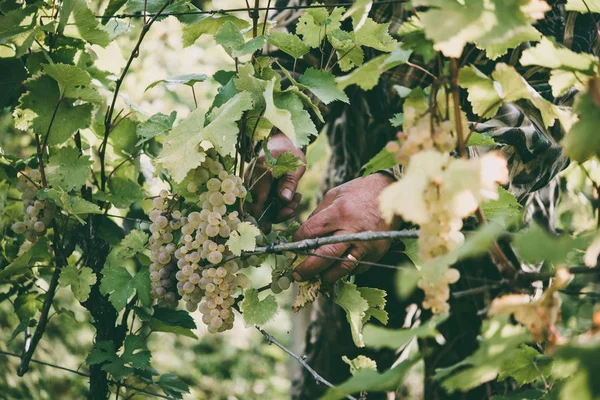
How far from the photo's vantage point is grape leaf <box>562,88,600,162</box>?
2.07ft

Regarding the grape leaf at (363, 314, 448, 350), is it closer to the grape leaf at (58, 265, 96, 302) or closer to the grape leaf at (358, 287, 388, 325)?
the grape leaf at (358, 287, 388, 325)

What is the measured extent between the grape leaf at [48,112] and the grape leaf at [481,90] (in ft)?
2.58

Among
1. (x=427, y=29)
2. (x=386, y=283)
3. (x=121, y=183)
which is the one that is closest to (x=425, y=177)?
(x=427, y=29)

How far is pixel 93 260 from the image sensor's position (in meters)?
1.29

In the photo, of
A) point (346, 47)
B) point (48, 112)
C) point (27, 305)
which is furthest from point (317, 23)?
point (27, 305)

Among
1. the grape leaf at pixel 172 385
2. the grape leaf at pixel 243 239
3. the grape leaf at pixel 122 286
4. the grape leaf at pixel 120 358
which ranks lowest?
the grape leaf at pixel 172 385

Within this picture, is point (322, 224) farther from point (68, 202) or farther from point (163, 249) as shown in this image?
point (68, 202)

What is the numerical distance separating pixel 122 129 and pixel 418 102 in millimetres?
884

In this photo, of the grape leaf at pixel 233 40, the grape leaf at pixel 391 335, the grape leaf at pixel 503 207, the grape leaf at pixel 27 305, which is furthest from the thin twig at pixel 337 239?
the grape leaf at pixel 27 305

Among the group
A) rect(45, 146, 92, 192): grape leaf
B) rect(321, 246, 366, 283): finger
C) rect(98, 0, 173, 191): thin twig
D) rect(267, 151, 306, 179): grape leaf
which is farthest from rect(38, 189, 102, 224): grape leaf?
rect(321, 246, 366, 283): finger

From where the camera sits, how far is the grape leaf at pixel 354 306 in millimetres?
1047

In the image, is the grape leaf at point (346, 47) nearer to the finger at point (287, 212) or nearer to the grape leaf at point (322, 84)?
the grape leaf at point (322, 84)

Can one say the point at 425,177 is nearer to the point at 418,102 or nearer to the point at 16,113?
the point at 418,102

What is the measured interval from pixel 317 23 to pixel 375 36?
0.12 metres
